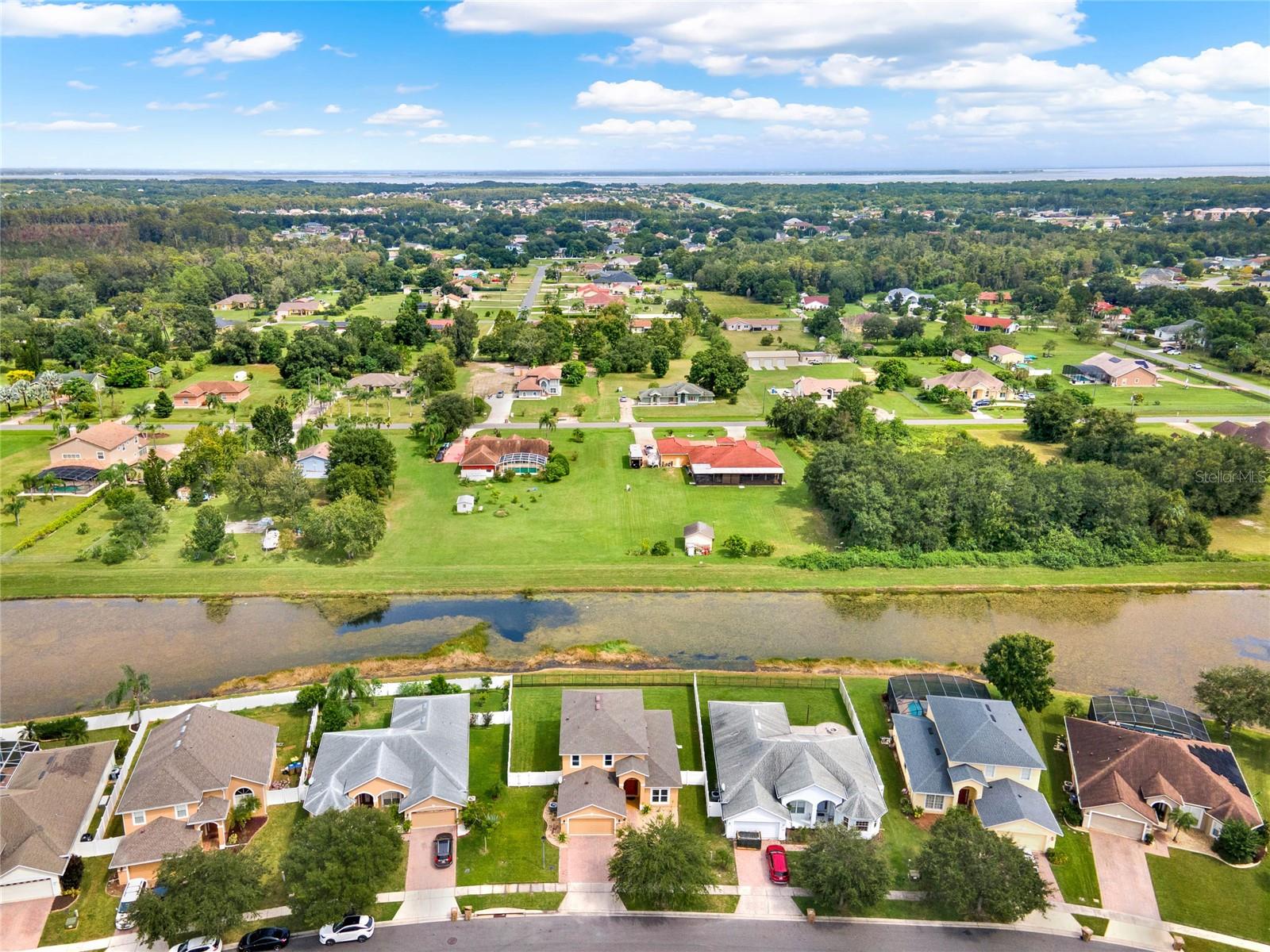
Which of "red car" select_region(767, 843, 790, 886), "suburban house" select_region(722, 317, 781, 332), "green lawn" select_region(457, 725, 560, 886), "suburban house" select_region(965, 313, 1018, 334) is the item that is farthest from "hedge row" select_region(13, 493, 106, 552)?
"suburban house" select_region(965, 313, 1018, 334)

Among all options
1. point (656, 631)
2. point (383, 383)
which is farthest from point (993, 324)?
point (656, 631)

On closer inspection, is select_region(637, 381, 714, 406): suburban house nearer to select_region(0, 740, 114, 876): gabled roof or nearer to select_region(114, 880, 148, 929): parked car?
select_region(0, 740, 114, 876): gabled roof

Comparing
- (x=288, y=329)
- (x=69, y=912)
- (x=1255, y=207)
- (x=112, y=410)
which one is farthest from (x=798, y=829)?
(x=1255, y=207)

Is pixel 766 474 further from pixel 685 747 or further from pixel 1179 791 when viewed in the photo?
pixel 1179 791

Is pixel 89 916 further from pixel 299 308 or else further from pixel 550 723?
pixel 299 308

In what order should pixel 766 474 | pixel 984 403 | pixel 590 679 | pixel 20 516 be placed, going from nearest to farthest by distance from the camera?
1. pixel 590 679
2. pixel 20 516
3. pixel 766 474
4. pixel 984 403

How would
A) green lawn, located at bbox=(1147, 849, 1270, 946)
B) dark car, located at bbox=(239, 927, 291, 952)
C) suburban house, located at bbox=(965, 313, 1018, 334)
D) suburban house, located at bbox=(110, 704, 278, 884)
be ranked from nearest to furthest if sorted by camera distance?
dark car, located at bbox=(239, 927, 291, 952)
green lawn, located at bbox=(1147, 849, 1270, 946)
suburban house, located at bbox=(110, 704, 278, 884)
suburban house, located at bbox=(965, 313, 1018, 334)
